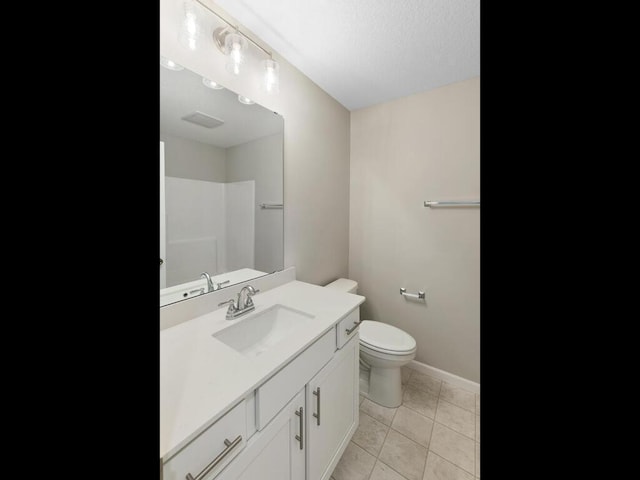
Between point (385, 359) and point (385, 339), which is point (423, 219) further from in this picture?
point (385, 359)

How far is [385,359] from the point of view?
1.51m

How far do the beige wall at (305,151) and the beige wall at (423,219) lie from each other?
0.60 feet

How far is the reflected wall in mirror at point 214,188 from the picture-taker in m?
1.02

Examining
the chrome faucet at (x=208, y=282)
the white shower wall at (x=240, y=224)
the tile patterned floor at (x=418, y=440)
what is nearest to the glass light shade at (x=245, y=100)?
the white shower wall at (x=240, y=224)

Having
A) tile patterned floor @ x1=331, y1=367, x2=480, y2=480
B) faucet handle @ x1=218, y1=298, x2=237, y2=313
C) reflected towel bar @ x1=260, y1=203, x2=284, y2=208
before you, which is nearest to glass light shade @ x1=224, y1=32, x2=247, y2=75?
reflected towel bar @ x1=260, y1=203, x2=284, y2=208

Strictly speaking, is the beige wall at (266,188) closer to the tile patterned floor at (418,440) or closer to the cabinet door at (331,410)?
the cabinet door at (331,410)

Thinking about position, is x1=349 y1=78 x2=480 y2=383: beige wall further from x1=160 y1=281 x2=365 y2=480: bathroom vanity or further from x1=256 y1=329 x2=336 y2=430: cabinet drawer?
x1=256 y1=329 x2=336 y2=430: cabinet drawer

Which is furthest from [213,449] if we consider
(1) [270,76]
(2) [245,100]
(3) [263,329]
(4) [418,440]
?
(1) [270,76]

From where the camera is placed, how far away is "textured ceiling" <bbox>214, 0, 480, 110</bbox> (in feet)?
3.78

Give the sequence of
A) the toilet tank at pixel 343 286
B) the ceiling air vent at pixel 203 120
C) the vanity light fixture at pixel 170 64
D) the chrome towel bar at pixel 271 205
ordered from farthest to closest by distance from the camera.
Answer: the toilet tank at pixel 343 286 < the chrome towel bar at pixel 271 205 < the ceiling air vent at pixel 203 120 < the vanity light fixture at pixel 170 64

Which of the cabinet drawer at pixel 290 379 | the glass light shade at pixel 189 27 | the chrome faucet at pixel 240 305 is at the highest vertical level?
the glass light shade at pixel 189 27
